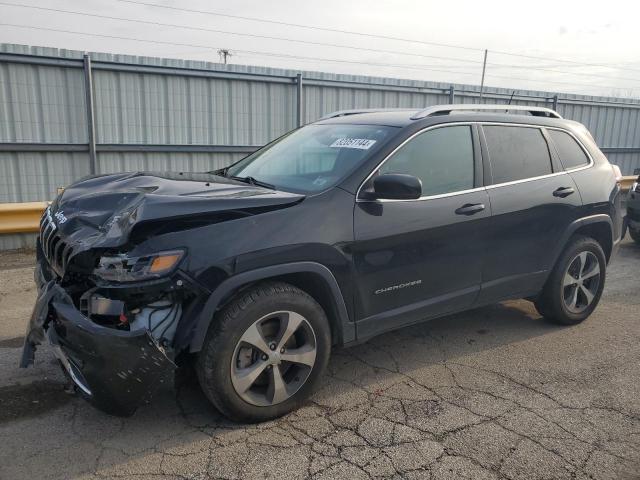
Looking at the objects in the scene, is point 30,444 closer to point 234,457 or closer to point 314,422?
point 234,457

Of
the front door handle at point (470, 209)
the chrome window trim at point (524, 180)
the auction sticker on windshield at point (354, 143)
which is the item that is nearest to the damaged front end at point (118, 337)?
the auction sticker on windshield at point (354, 143)

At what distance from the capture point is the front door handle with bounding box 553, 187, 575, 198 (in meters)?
4.46

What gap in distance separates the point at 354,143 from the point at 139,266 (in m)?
1.75

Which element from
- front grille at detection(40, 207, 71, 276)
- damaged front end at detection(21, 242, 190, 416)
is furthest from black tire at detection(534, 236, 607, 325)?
front grille at detection(40, 207, 71, 276)

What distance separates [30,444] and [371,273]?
7.03 feet

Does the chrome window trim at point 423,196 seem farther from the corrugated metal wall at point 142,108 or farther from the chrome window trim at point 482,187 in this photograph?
the corrugated metal wall at point 142,108

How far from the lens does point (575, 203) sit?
4.59 meters

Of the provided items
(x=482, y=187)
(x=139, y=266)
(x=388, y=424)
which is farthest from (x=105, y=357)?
(x=482, y=187)

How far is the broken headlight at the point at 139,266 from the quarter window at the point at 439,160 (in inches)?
60.2

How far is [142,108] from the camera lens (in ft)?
27.8

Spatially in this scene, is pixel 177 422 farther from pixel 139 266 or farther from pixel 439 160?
pixel 439 160

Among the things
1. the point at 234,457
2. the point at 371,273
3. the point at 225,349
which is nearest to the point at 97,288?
the point at 225,349

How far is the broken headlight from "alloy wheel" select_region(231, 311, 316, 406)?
1.87ft

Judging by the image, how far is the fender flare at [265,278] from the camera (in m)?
2.83
